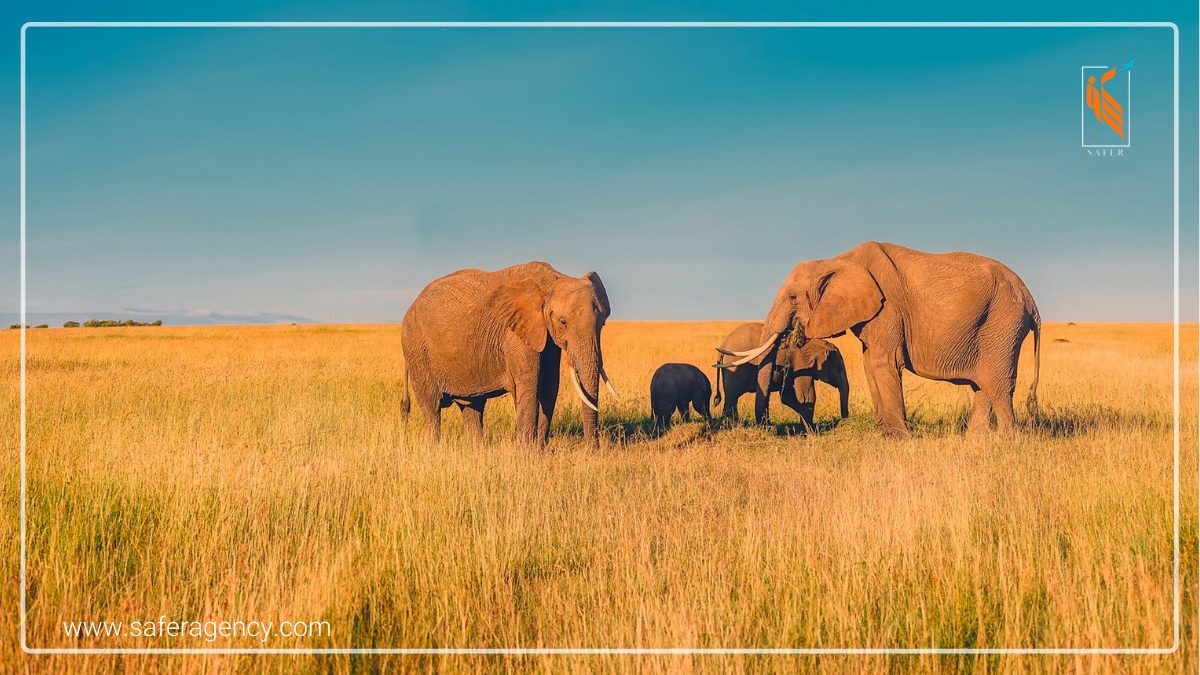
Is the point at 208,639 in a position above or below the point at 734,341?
below

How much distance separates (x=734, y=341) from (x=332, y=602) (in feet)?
32.2

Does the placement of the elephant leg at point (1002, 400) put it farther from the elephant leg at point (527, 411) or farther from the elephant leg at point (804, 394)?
the elephant leg at point (527, 411)

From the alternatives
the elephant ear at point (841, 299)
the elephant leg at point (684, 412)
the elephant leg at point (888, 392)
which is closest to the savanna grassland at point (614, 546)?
the elephant leg at point (888, 392)

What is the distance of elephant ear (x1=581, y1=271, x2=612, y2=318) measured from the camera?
386 inches

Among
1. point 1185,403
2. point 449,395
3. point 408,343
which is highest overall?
point 408,343

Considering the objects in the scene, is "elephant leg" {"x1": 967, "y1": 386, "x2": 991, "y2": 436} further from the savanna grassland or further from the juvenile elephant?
the juvenile elephant

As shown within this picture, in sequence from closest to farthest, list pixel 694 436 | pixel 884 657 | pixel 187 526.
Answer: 1. pixel 884 657
2. pixel 187 526
3. pixel 694 436

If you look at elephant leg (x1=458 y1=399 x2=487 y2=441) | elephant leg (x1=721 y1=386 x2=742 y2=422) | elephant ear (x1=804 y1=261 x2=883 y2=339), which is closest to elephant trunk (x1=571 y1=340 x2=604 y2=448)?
elephant leg (x1=458 y1=399 x2=487 y2=441)

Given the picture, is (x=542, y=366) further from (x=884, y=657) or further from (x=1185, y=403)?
(x=1185, y=403)

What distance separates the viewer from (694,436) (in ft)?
35.7

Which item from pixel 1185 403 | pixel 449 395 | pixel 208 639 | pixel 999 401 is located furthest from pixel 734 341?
pixel 208 639

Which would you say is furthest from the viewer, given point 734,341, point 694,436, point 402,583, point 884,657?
point 734,341

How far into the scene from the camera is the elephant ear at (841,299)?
35.3 feet

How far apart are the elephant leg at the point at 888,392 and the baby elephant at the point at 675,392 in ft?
8.48
